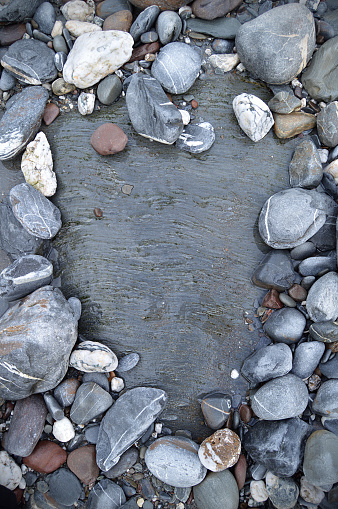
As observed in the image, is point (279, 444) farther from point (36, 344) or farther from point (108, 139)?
point (108, 139)

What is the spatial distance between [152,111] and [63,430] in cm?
216

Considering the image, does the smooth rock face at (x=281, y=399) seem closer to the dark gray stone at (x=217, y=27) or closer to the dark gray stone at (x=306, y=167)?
the dark gray stone at (x=306, y=167)

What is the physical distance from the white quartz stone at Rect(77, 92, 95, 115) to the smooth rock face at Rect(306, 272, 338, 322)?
197 cm

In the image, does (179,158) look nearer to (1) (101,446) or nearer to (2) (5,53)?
(2) (5,53)

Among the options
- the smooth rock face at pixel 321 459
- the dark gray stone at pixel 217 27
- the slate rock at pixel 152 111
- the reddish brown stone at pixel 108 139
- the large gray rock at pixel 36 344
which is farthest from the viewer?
the dark gray stone at pixel 217 27

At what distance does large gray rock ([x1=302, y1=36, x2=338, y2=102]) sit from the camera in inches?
99.3

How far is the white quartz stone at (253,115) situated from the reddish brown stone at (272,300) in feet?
3.50

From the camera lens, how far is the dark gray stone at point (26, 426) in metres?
2.34

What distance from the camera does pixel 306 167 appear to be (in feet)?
8.20

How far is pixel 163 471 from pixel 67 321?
1096 millimetres

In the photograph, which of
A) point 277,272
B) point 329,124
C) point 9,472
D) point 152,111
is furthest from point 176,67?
point 9,472

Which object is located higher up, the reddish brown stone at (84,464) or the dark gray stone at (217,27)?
the dark gray stone at (217,27)

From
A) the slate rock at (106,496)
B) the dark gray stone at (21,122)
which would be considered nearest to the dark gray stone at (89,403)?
the slate rock at (106,496)

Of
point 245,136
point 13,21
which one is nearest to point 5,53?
point 13,21
